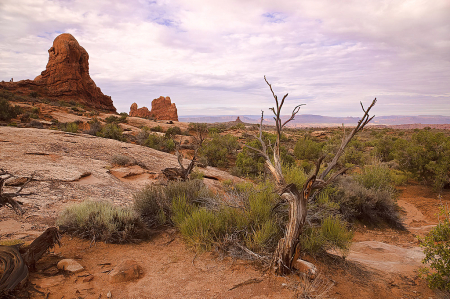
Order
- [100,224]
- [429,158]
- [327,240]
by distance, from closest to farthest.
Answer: [327,240] < [100,224] < [429,158]

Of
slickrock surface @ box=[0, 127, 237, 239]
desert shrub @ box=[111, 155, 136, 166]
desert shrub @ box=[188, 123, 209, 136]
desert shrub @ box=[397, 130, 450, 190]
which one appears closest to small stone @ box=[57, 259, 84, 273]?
slickrock surface @ box=[0, 127, 237, 239]

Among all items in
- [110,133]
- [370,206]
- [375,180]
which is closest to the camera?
[370,206]

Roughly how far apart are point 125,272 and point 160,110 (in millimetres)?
81115

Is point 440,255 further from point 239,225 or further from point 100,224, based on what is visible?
point 100,224

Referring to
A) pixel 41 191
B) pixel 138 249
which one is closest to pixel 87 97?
pixel 41 191

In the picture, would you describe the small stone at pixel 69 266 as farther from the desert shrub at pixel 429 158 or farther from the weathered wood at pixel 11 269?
the desert shrub at pixel 429 158

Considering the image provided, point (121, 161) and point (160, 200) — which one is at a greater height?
point (121, 161)

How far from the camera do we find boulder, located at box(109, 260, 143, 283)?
3.34m

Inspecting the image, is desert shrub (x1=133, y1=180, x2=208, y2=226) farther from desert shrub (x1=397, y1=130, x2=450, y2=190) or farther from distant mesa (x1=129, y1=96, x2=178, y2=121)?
distant mesa (x1=129, y1=96, x2=178, y2=121)

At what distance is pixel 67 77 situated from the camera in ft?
154

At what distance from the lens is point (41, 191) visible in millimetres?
6082

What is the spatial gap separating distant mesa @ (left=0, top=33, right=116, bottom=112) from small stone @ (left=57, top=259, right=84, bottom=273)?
49.7 metres

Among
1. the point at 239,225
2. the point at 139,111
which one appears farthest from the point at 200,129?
the point at 139,111

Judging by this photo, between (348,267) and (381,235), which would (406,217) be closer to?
(381,235)
